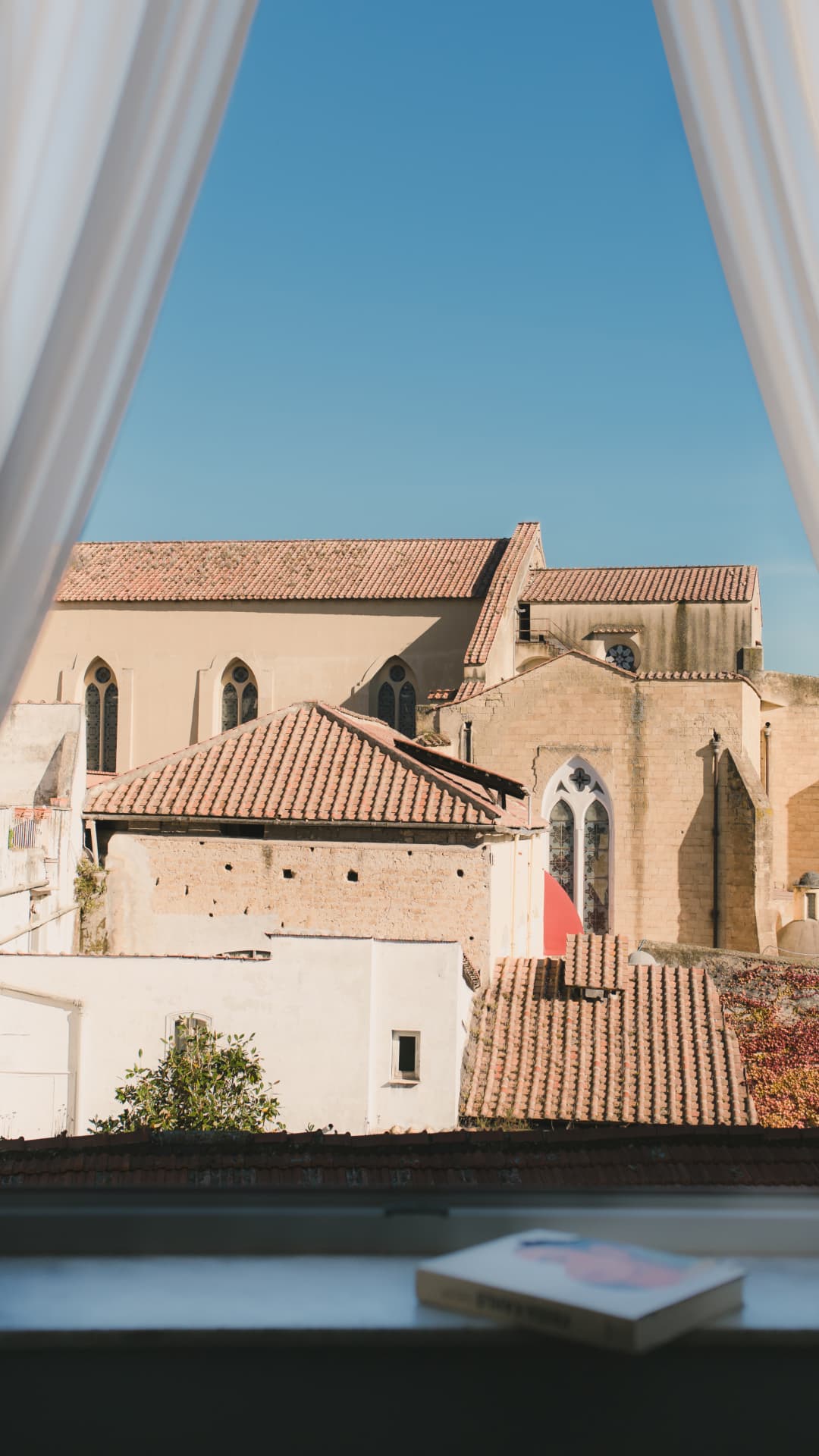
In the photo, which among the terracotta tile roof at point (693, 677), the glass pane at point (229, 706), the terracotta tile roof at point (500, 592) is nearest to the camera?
the terracotta tile roof at point (693, 677)

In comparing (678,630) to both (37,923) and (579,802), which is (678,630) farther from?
(37,923)

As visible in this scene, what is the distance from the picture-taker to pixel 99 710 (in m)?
24.0

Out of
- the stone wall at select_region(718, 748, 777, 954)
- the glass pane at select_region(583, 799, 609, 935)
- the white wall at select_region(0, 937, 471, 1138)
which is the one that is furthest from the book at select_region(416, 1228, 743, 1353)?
the glass pane at select_region(583, 799, 609, 935)

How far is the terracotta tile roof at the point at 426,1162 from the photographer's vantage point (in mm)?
1798

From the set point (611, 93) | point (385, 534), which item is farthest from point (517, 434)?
point (385, 534)

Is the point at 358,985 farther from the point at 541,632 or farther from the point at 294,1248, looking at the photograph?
the point at 541,632

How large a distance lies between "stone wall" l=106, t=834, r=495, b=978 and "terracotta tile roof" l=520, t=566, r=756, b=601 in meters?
11.5

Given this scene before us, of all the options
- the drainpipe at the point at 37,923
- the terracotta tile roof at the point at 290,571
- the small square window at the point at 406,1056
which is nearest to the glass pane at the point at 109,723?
the terracotta tile roof at the point at 290,571

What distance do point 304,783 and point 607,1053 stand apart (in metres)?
4.35

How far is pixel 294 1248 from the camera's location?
164 centimetres

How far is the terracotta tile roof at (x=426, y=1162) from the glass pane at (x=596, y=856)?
15408 mm

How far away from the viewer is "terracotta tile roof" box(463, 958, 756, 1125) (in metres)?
9.23

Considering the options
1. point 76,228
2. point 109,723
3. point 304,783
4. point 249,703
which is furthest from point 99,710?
point 76,228

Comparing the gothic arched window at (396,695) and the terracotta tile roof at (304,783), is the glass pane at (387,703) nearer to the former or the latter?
the gothic arched window at (396,695)
